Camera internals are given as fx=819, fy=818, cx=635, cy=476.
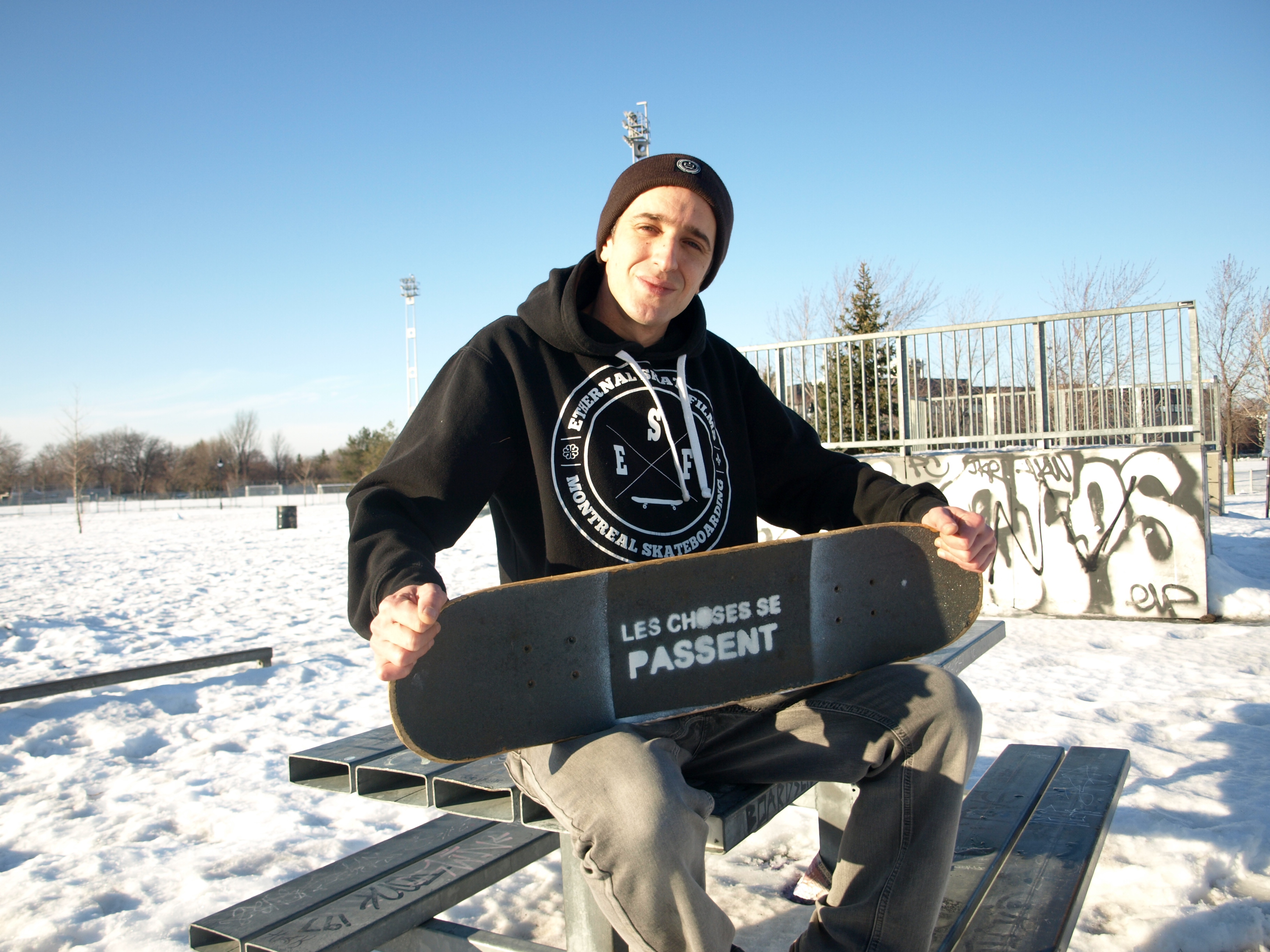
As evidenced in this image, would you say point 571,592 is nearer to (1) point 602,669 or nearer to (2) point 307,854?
(1) point 602,669

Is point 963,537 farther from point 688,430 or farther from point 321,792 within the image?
point 321,792

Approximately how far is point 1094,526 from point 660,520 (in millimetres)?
5912

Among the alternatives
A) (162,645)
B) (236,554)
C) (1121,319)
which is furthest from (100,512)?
(1121,319)

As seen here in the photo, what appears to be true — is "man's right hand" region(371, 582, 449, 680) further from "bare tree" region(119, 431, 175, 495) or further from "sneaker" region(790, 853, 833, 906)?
"bare tree" region(119, 431, 175, 495)

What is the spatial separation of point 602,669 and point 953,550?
Answer: 0.84 m

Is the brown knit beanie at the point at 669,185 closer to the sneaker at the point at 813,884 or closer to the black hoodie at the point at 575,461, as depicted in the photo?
the black hoodie at the point at 575,461

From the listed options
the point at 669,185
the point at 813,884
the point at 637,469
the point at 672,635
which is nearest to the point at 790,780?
the point at 672,635

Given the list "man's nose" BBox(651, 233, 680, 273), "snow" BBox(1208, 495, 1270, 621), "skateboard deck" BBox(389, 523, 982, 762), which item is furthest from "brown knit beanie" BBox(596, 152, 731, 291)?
"snow" BBox(1208, 495, 1270, 621)

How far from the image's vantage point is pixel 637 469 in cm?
191

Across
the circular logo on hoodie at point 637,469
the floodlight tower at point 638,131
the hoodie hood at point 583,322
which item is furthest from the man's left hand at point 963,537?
the floodlight tower at point 638,131

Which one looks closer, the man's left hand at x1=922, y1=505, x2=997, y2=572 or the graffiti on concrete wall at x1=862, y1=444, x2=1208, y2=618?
the man's left hand at x1=922, y1=505, x2=997, y2=572

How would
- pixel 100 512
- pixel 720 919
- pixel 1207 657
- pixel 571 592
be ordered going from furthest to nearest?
pixel 100 512 → pixel 1207 657 → pixel 571 592 → pixel 720 919

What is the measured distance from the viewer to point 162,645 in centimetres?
608

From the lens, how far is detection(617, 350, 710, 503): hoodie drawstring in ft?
6.44
